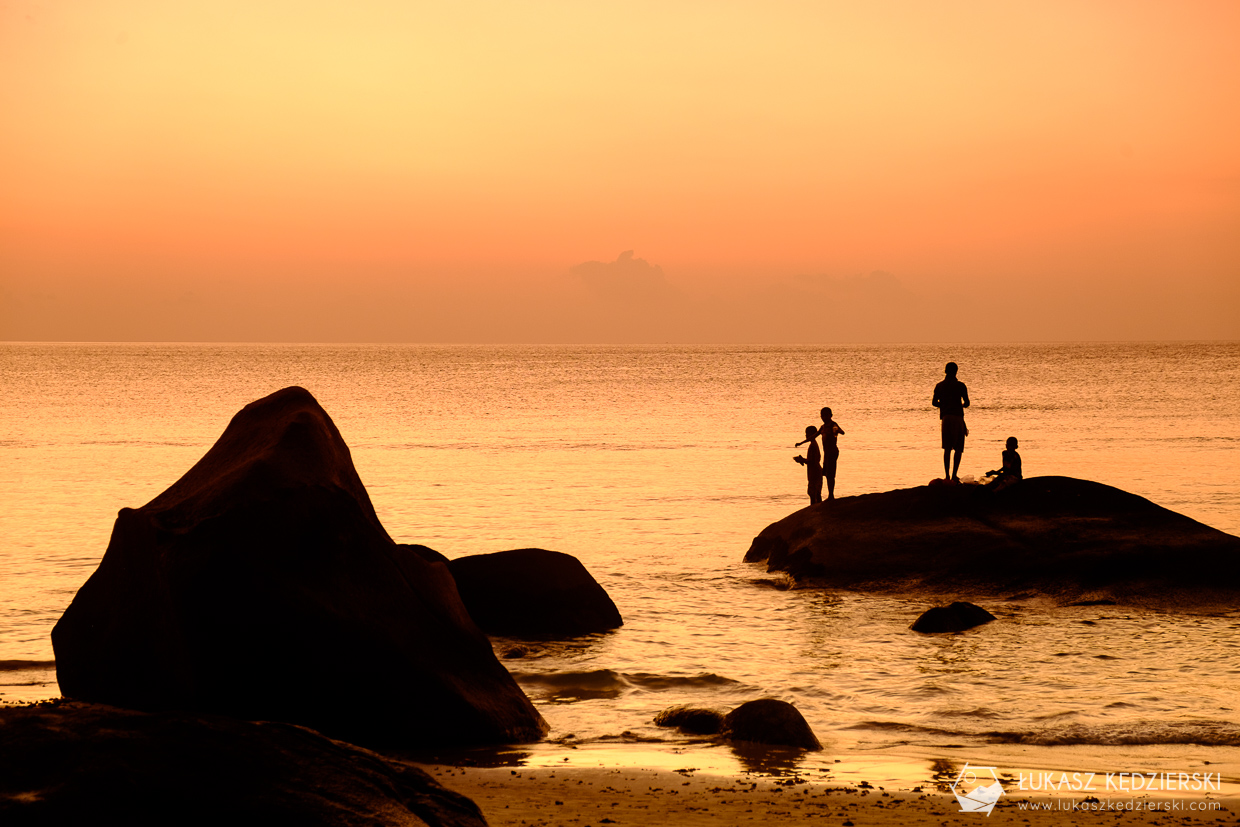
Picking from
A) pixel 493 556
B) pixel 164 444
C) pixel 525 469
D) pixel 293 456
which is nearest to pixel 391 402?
pixel 164 444

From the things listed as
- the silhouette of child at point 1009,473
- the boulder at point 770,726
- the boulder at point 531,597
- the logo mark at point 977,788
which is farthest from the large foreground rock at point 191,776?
the silhouette of child at point 1009,473

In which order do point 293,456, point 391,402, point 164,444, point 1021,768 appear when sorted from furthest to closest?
point 391,402 → point 164,444 → point 293,456 → point 1021,768

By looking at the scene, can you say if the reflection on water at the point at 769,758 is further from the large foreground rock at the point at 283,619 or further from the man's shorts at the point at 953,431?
the man's shorts at the point at 953,431

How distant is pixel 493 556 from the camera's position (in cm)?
1469

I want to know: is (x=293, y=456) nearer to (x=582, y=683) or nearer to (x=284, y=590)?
(x=284, y=590)

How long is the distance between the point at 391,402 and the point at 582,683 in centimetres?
6720

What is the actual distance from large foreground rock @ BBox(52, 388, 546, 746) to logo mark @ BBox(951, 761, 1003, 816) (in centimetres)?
354

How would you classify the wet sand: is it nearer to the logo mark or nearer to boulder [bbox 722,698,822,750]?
the logo mark

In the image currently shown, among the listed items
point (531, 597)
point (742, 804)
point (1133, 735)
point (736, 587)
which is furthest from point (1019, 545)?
point (742, 804)

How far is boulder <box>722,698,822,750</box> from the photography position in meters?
9.32

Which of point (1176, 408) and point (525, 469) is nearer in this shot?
point (525, 469)

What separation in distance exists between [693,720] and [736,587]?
746 cm

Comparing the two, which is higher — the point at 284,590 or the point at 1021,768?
the point at 284,590

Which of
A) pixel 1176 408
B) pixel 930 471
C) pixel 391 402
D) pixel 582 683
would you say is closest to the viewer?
pixel 582 683
